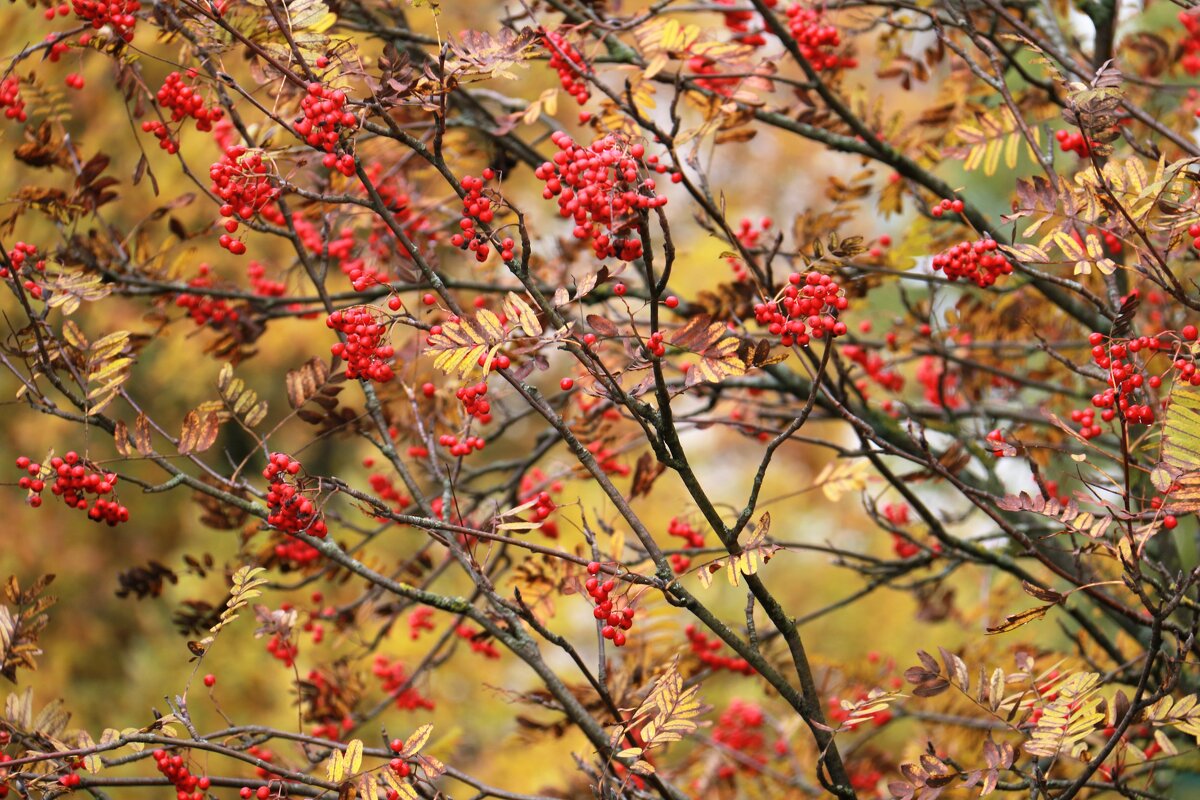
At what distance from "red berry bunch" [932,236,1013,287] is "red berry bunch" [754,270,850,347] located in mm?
329

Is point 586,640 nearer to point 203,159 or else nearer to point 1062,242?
point 203,159

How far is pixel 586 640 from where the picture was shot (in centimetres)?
609

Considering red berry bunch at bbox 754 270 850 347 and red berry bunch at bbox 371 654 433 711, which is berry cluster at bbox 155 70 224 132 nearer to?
red berry bunch at bbox 754 270 850 347

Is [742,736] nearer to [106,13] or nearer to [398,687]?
[398,687]

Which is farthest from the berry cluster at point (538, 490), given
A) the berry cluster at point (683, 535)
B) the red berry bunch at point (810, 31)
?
the red berry bunch at point (810, 31)

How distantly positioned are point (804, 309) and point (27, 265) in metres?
1.33

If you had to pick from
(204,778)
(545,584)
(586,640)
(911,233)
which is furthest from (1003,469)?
(204,778)

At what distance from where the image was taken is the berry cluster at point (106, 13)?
1.58 m

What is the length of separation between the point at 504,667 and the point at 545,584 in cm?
542

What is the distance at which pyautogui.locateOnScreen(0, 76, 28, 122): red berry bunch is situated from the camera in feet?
6.17

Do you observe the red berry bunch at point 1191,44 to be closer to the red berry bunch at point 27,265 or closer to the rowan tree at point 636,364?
the rowan tree at point 636,364

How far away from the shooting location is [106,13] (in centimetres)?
160

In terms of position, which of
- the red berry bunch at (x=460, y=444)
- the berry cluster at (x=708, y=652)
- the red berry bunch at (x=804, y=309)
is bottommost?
the berry cluster at (x=708, y=652)

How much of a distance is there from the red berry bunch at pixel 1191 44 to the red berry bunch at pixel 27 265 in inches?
104
